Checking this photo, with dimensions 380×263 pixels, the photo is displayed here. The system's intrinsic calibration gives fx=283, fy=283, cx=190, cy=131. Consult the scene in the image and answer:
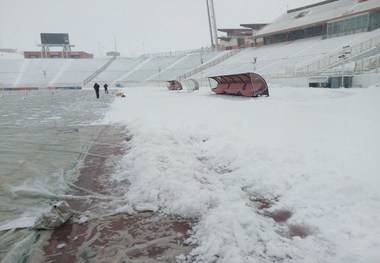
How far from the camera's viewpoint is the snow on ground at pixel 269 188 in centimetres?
266

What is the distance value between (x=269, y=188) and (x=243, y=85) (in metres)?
15.5

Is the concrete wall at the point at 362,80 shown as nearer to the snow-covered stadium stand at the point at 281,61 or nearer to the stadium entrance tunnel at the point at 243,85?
the snow-covered stadium stand at the point at 281,61

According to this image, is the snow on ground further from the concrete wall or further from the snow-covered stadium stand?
the snow-covered stadium stand

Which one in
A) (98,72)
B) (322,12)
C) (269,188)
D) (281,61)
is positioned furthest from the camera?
(98,72)

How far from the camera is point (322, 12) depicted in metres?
49.1

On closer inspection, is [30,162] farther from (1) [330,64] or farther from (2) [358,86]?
(1) [330,64]

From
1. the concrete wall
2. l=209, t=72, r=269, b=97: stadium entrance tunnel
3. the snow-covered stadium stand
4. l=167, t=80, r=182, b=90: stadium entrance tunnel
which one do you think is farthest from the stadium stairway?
the concrete wall

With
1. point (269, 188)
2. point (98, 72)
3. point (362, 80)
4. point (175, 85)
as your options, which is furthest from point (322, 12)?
point (269, 188)

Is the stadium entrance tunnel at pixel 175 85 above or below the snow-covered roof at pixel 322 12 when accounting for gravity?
below

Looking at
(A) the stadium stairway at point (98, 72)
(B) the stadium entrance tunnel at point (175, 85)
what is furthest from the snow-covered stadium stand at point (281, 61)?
(B) the stadium entrance tunnel at point (175, 85)

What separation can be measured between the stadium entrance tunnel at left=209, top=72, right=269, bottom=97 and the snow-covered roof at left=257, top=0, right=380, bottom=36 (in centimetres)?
2723

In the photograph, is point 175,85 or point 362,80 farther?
point 175,85

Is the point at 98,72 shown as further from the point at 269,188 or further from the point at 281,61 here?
the point at 269,188

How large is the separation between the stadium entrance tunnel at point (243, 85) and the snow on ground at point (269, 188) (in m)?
10.2
